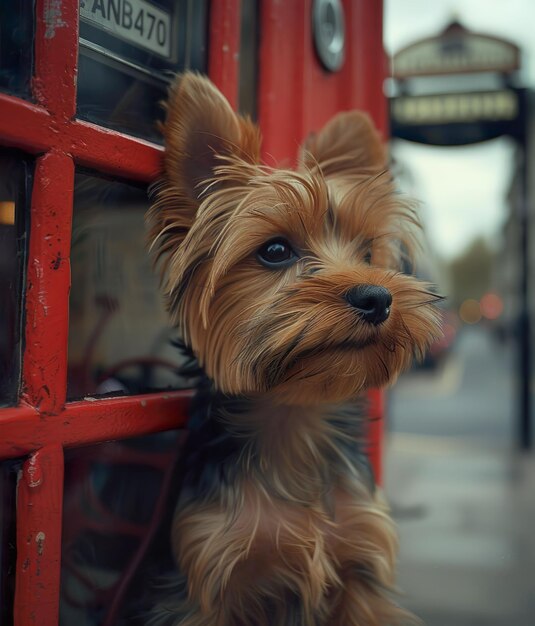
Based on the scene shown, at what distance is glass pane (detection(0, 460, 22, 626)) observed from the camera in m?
1.24

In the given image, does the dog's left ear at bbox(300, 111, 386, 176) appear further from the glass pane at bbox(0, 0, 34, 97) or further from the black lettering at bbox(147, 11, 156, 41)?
the glass pane at bbox(0, 0, 34, 97)

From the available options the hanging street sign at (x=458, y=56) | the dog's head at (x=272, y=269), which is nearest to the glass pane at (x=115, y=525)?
the dog's head at (x=272, y=269)

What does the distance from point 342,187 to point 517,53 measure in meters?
5.66

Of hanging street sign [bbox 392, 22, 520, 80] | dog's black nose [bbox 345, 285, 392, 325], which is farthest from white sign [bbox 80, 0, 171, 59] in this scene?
hanging street sign [bbox 392, 22, 520, 80]

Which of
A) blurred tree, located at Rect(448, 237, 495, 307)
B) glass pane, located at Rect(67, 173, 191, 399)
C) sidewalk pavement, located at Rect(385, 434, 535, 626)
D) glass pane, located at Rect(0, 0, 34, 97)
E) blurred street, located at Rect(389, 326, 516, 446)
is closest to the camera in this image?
glass pane, located at Rect(0, 0, 34, 97)

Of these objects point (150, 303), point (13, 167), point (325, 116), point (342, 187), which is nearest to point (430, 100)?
point (325, 116)

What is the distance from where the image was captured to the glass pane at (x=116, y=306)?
5.68ft

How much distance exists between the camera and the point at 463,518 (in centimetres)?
413

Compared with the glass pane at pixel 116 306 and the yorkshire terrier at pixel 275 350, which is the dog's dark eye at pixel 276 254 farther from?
the glass pane at pixel 116 306

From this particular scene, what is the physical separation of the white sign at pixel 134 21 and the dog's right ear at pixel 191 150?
198 mm

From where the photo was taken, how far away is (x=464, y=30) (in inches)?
252

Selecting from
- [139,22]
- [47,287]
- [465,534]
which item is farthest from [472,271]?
[47,287]

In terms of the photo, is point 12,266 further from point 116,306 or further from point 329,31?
point 329,31

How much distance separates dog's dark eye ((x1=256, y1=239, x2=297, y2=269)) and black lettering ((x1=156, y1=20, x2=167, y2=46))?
0.67m
